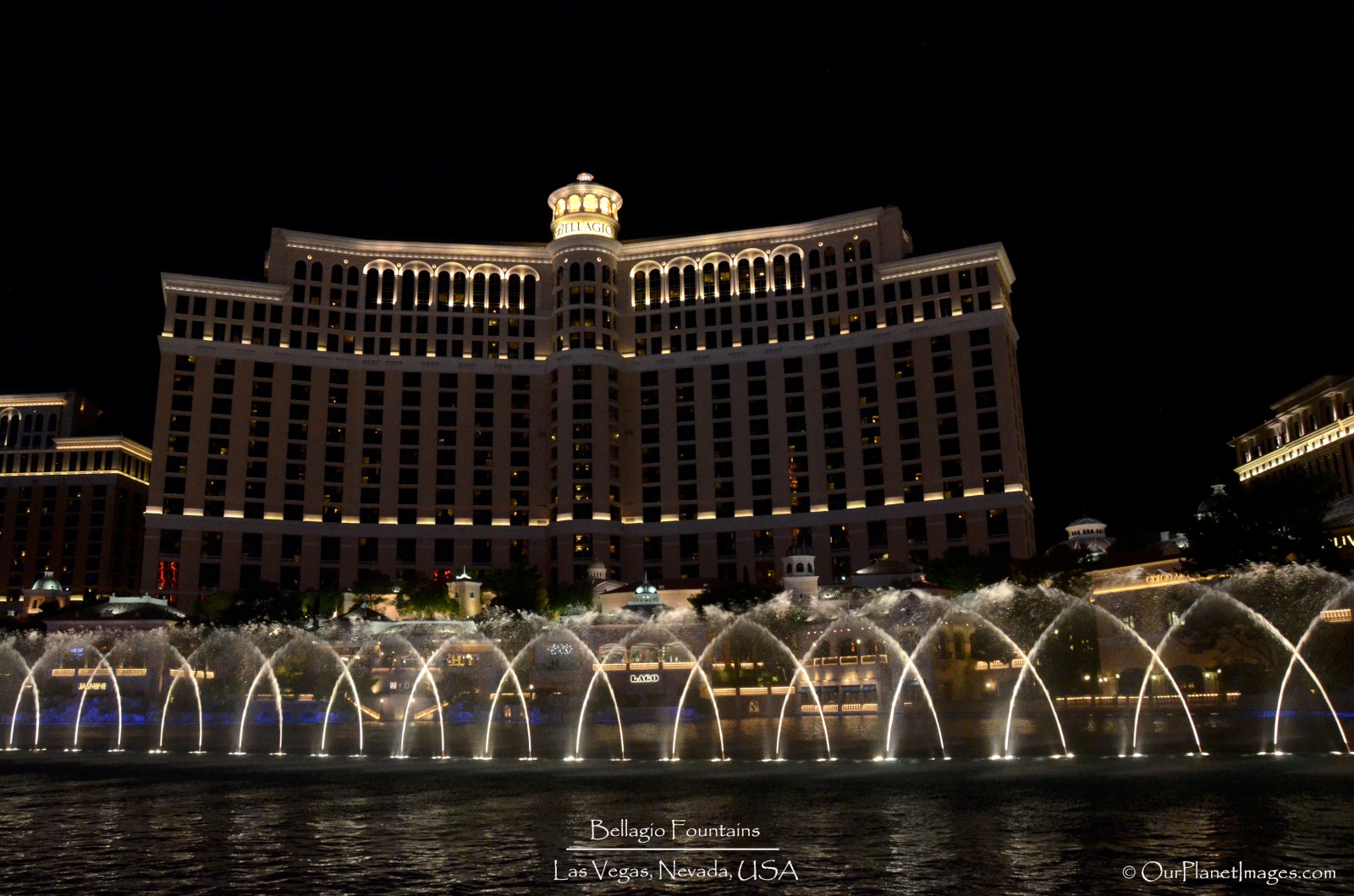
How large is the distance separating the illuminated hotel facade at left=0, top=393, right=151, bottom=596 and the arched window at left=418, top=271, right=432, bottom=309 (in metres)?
71.2

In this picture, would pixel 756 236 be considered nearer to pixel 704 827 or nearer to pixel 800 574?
pixel 800 574

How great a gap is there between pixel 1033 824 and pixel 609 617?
89664 mm

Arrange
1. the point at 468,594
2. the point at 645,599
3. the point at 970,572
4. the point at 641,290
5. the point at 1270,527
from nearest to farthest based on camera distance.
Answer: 1. the point at 1270,527
2. the point at 970,572
3. the point at 645,599
4. the point at 468,594
5. the point at 641,290

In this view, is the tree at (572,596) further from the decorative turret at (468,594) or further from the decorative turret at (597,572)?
the decorative turret at (468,594)

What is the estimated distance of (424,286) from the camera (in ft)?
517

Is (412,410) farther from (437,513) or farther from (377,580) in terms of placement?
(377,580)

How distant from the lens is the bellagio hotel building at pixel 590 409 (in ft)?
452

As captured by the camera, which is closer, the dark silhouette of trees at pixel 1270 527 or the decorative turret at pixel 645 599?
the dark silhouette of trees at pixel 1270 527

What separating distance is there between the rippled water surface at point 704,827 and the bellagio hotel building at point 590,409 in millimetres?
101554

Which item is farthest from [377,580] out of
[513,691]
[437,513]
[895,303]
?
[895,303]

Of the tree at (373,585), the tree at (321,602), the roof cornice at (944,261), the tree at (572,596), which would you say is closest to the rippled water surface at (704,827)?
the tree at (321,602)

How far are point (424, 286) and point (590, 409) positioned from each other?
34053 mm

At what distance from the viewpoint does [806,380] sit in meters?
146

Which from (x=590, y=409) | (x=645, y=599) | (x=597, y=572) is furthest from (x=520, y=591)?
(x=590, y=409)
